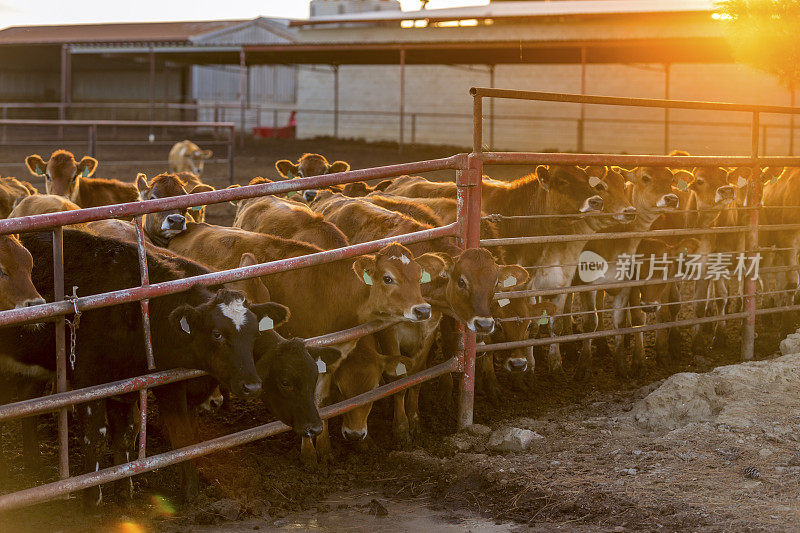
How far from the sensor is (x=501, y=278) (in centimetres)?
625

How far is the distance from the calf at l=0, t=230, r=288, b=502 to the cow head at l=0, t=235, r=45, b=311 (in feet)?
0.76

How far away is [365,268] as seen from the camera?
19.1ft

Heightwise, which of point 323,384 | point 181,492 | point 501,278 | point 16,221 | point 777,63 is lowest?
point 181,492

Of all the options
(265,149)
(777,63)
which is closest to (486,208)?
(777,63)

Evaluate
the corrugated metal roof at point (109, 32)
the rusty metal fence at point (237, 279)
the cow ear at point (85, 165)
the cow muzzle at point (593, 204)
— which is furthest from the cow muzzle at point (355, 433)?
the corrugated metal roof at point (109, 32)

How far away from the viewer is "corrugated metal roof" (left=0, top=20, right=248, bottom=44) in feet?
116

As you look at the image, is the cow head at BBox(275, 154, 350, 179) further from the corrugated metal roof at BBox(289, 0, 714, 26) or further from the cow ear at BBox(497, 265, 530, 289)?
the corrugated metal roof at BBox(289, 0, 714, 26)

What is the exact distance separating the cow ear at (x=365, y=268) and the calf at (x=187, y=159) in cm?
1555

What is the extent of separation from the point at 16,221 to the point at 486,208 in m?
4.99

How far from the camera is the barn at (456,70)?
81.9 ft

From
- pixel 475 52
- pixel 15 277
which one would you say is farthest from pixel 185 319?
pixel 475 52

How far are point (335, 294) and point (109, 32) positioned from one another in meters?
36.3

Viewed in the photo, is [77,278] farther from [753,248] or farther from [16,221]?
[753,248]

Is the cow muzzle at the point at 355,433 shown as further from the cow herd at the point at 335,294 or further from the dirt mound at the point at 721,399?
the dirt mound at the point at 721,399
